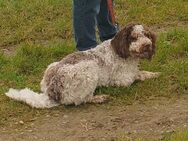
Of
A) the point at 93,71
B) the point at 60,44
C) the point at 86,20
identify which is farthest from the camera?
the point at 60,44

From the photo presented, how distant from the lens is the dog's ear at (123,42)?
673 centimetres

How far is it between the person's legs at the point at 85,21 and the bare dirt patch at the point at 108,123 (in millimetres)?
989

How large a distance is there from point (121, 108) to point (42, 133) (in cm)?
97

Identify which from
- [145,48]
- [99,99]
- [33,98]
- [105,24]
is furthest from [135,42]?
[33,98]

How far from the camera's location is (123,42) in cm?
673

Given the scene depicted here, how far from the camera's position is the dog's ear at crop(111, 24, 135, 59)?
22.1 ft

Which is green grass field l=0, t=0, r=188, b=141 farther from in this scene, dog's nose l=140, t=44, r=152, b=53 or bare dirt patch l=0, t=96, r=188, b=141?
dog's nose l=140, t=44, r=152, b=53

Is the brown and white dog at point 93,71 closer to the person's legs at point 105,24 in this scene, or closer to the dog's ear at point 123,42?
the dog's ear at point 123,42

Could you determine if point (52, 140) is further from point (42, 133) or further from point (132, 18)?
point (132, 18)

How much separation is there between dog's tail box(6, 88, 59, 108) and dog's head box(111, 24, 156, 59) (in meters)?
0.98

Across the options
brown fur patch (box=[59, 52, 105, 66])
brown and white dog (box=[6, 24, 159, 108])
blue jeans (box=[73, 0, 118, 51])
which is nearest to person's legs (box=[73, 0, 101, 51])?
blue jeans (box=[73, 0, 118, 51])

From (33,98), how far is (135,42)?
131 centimetres

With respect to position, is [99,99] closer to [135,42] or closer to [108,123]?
[108,123]

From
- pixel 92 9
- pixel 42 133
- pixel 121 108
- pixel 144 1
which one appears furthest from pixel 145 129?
pixel 144 1
